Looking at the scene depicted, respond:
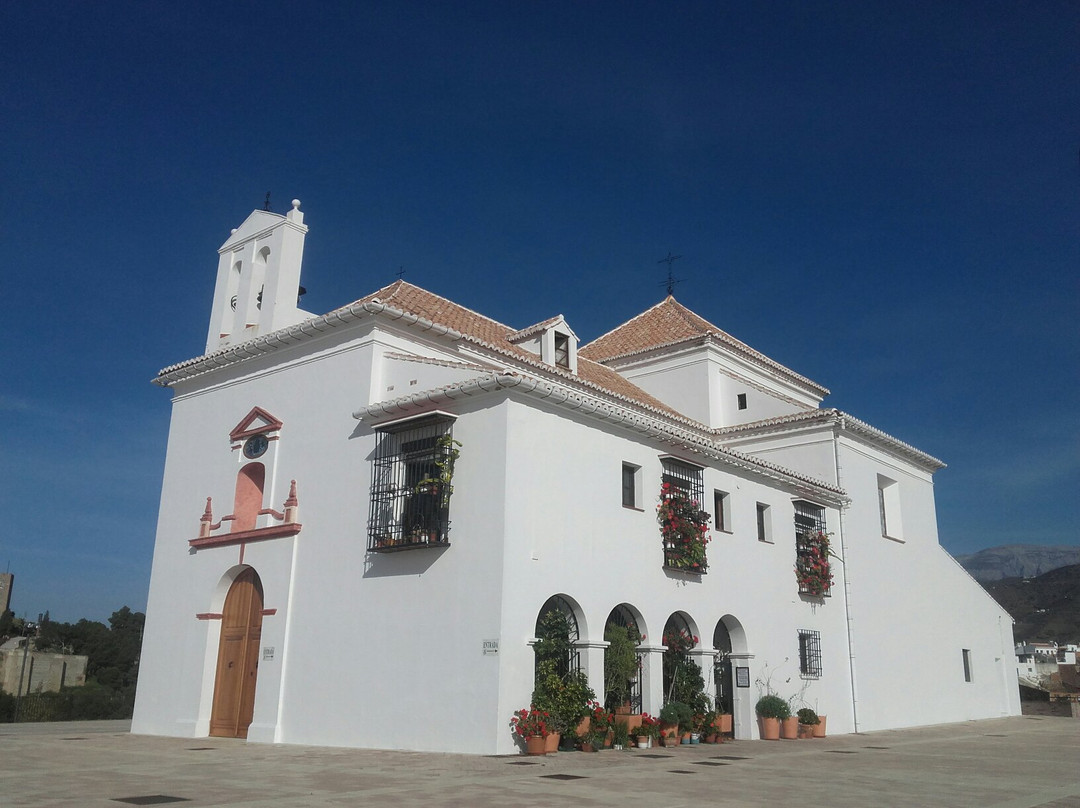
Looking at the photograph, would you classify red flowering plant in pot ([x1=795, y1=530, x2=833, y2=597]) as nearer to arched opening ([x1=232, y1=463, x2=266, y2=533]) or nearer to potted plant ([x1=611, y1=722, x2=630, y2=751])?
potted plant ([x1=611, y1=722, x2=630, y2=751])

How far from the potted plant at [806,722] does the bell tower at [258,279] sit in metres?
14.3

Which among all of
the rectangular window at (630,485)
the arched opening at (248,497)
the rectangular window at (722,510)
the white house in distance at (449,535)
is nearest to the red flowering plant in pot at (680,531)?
the white house in distance at (449,535)

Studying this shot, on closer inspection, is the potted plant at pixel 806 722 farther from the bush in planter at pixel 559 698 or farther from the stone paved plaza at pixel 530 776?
the bush in planter at pixel 559 698

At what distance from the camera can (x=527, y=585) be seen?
1438cm

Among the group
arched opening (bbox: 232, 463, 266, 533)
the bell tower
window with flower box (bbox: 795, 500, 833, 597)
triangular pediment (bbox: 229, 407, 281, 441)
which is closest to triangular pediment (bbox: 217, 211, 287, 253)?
the bell tower

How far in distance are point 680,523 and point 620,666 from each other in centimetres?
322

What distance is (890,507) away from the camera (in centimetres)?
2695

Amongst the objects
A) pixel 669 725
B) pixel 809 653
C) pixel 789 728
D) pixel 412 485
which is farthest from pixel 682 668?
pixel 412 485

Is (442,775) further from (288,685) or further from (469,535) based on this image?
(288,685)

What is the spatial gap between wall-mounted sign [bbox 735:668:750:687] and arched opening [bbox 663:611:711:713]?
5.44 ft

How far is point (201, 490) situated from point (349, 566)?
546cm

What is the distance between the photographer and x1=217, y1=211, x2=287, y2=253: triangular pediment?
20781mm

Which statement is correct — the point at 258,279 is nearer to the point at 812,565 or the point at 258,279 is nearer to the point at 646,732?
the point at 646,732

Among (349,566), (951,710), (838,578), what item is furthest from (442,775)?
(951,710)
